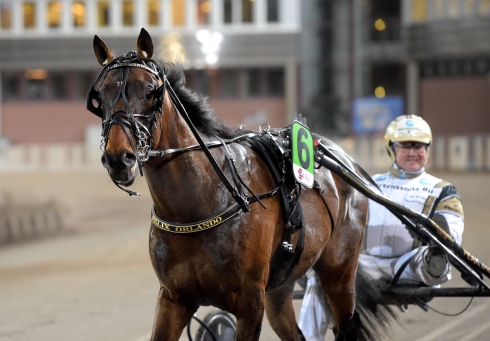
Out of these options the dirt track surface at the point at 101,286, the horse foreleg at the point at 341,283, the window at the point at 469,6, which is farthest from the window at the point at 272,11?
the horse foreleg at the point at 341,283

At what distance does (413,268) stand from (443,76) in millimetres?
29495

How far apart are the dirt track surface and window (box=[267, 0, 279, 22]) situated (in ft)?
63.6

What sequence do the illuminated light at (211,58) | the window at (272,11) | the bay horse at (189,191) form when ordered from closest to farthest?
the bay horse at (189,191) < the illuminated light at (211,58) < the window at (272,11)

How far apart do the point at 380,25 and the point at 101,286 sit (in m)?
26.7

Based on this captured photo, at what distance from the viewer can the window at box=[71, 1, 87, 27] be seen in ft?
121

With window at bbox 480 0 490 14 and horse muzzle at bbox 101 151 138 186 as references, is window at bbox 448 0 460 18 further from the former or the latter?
horse muzzle at bbox 101 151 138 186

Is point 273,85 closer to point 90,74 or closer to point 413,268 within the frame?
point 90,74

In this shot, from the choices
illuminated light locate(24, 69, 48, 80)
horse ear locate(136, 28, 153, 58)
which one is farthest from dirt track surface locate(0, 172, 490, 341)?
illuminated light locate(24, 69, 48, 80)

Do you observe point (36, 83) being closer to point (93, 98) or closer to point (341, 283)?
point (341, 283)

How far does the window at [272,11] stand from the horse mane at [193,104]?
32.3 m

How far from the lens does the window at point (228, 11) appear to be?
119ft

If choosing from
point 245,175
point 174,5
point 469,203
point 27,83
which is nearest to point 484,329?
point 245,175

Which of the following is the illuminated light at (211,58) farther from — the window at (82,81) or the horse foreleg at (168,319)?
the horse foreleg at (168,319)

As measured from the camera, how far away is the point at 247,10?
120 ft
